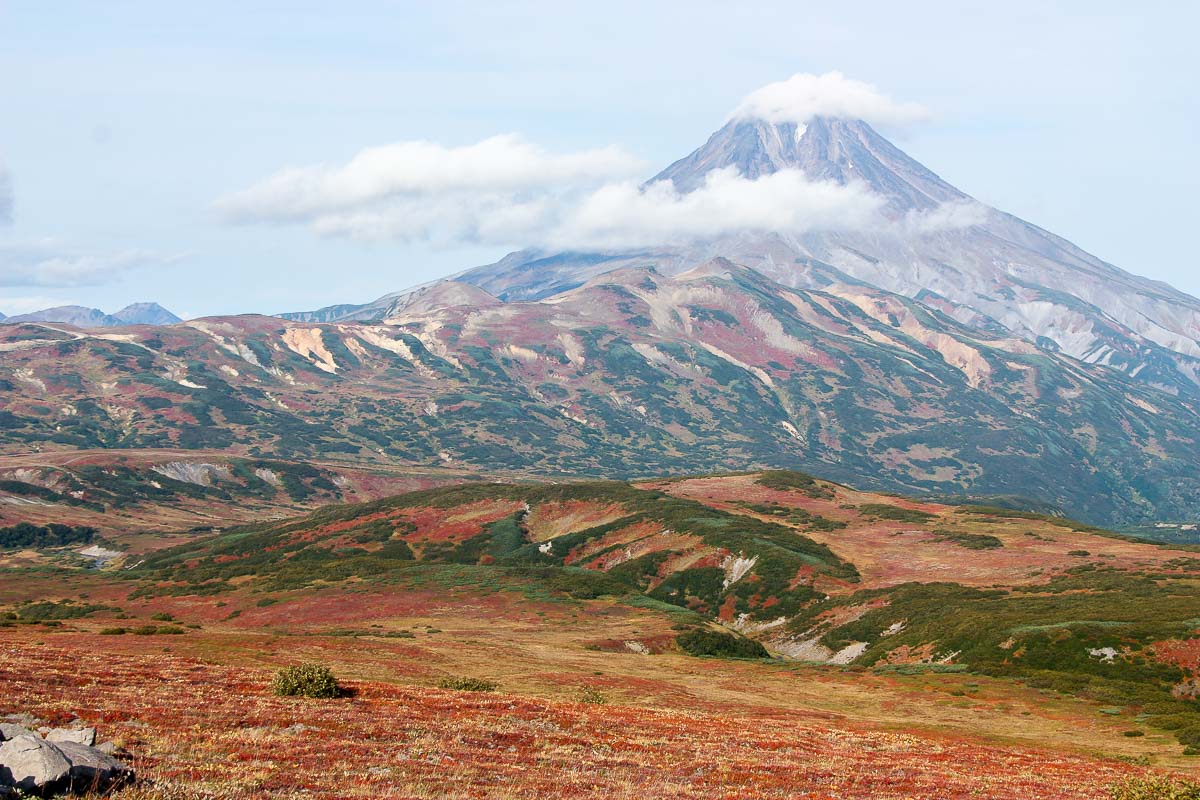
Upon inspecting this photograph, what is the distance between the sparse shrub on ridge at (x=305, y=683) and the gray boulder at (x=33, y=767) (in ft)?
60.8

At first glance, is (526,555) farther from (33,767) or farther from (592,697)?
(33,767)

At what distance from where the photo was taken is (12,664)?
1437 inches

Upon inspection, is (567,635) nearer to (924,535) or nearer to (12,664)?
(12,664)

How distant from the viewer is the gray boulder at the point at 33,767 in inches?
670

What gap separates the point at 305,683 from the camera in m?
36.6

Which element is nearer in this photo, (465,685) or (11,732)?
(11,732)

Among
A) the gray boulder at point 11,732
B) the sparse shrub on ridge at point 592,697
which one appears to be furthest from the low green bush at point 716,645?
the gray boulder at point 11,732

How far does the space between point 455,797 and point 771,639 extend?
8884 centimetres

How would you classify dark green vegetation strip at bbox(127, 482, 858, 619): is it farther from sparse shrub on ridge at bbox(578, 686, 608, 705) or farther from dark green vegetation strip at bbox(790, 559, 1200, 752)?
sparse shrub on ridge at bbox(578, 686, 608, 705)

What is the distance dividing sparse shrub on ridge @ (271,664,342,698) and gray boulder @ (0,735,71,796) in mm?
18528

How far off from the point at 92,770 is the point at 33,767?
46.1 inches

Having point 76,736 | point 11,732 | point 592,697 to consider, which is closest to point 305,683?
point 76,736

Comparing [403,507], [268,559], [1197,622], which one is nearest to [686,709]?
[1197,622]

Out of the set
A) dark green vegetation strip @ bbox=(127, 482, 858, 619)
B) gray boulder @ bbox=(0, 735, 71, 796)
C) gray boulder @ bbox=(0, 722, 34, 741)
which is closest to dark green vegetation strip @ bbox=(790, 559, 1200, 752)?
dark green vegetation strip @ bbox=(127, 482, 858, 619)
